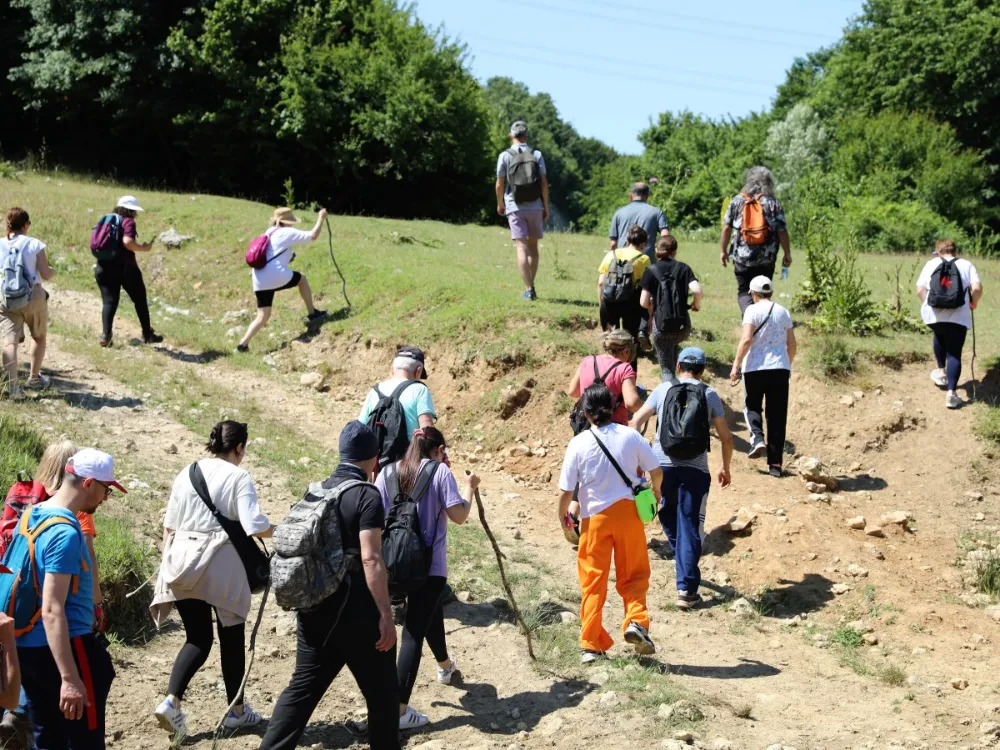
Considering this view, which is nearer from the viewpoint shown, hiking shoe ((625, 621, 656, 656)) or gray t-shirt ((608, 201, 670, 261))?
hiking shoe ((625, 621, 656, 656))

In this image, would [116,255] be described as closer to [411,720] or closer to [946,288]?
[411,720]

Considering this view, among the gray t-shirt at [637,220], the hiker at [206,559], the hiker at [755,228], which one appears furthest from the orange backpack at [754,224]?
the hiker at [206,559]

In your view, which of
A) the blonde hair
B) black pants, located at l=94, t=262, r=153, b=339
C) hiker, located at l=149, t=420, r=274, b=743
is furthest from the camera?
black pants, located at l=94, t=262, r=153, b=339

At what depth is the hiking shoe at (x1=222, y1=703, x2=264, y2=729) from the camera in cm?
575

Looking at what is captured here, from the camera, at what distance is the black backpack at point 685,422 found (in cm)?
754

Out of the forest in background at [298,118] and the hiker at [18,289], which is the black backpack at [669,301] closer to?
the hiker at [18,289]

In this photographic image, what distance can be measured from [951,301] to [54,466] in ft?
28.5

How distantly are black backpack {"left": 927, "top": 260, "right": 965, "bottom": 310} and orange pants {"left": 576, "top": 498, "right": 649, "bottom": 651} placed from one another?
18.3ft

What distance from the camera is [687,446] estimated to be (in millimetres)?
7562

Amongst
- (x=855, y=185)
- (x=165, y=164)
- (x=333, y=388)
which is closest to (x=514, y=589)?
(x=333, y=388)

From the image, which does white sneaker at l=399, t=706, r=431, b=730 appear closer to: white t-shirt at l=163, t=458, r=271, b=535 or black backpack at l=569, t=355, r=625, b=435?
white t-shirt at l=163, t=458, r=271, b=535

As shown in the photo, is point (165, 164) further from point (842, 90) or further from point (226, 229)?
point (842, 90)

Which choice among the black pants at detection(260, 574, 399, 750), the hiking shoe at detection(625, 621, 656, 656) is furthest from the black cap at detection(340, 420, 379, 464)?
the hiking shoe at detection(625, 621, 656, 656)

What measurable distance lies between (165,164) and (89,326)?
15.0 meters
